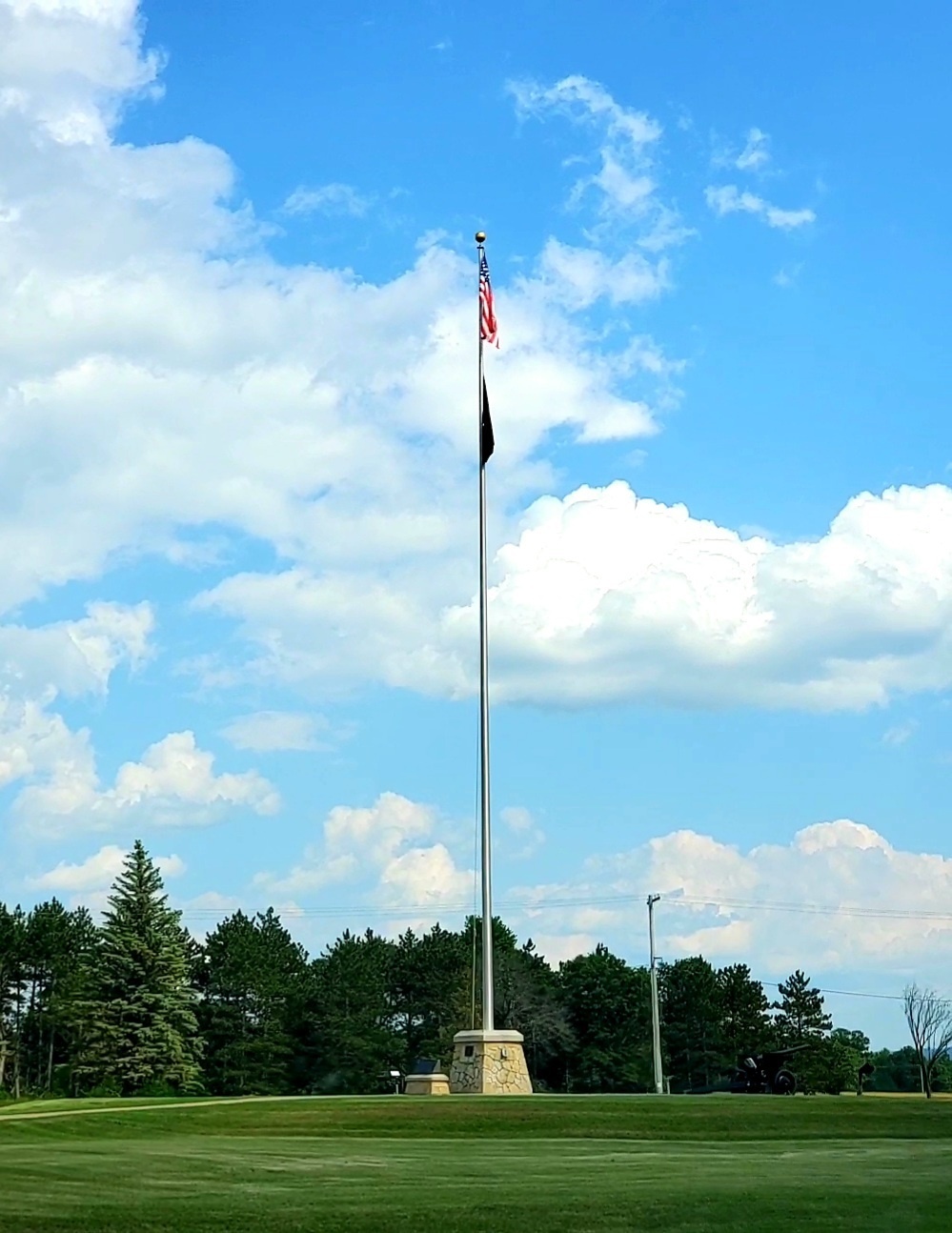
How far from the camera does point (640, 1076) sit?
88.2 m

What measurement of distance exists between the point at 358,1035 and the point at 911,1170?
222ft

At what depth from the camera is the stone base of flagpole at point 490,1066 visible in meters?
34.9

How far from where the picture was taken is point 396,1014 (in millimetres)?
93125

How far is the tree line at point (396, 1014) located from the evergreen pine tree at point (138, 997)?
628cm

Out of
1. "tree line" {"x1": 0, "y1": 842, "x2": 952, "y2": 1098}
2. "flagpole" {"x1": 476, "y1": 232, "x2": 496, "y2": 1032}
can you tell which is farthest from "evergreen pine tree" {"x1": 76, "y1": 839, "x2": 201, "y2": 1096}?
"flagpole" {"x1": 476, "y1": 232, "x2": 496, "y2": 1032}

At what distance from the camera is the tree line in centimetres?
8138

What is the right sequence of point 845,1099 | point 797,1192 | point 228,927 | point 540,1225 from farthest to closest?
point 228,927
point 845,1099
point 797,1192
point 540,1225

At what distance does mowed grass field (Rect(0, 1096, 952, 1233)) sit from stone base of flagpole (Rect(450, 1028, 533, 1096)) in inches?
143

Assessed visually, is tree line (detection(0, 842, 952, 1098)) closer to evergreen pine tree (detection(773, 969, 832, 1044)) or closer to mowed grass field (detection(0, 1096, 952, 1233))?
evergreen pine tree (detection(773, 969, 832, 1044))

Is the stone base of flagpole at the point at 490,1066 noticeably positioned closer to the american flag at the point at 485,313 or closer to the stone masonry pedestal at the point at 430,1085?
the stone masonry pedestal at the point at 430,1085

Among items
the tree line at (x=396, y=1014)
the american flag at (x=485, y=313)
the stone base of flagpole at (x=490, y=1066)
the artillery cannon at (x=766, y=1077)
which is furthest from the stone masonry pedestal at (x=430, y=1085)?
the tree line at (x=396, y=1014)

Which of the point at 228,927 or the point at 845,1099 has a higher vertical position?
the point at 228,927

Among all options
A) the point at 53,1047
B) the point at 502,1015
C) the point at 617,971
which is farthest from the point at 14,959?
the point at 617,971

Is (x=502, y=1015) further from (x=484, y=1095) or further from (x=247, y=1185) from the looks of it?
(x=247, y=1185)
